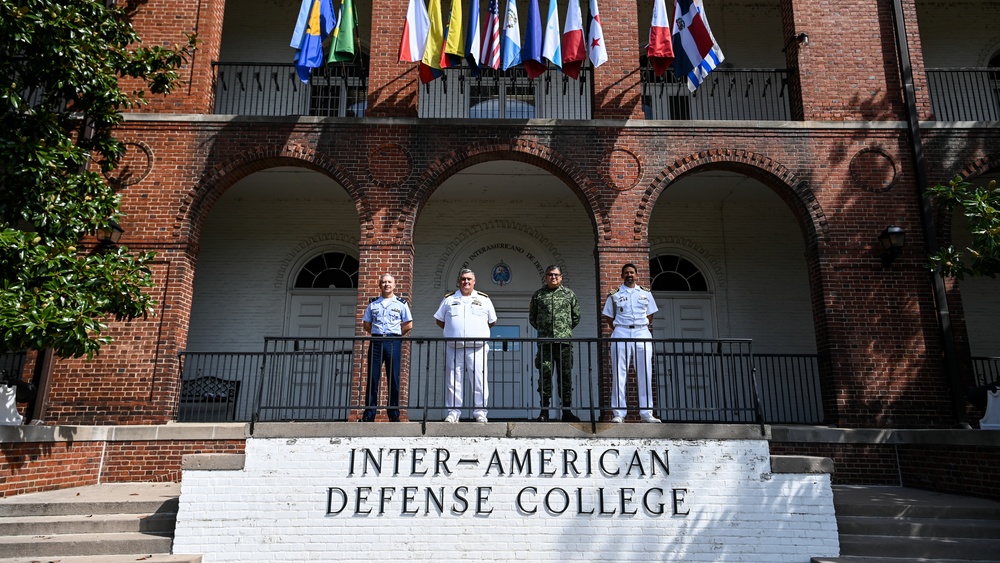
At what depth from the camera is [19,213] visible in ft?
24.2

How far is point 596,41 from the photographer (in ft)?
33.3

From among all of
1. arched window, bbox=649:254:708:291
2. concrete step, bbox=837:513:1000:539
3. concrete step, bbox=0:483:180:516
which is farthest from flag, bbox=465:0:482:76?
concrete step, bbox=837:513:1000:539

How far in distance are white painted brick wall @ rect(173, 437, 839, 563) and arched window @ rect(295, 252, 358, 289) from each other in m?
6.17

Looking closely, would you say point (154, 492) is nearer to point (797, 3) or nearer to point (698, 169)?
point (698, 169)

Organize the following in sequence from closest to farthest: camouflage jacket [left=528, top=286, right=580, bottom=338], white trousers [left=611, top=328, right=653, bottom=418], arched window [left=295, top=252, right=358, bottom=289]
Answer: white trousers [left=611, top=328, right=653, bottom=418]
camouflage jacket [left=528, top=286, right=580, bottom=338]
arched window [left=295, top=252, right=358, bottom=289]

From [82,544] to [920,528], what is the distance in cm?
771

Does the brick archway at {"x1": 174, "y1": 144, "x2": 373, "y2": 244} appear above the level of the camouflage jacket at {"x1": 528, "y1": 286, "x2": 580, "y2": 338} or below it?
above

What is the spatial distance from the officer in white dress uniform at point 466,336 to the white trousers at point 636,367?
141 centimetres

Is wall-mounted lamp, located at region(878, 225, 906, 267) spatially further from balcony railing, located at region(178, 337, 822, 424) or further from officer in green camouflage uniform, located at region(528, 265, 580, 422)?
officer in green camouflage uniform, located at region(528, 265, 580, 422)

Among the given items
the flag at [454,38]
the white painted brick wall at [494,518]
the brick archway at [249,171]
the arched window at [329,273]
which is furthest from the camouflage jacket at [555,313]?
the arched window at [329,273]

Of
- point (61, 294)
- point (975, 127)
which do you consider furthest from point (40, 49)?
point (975, 127)

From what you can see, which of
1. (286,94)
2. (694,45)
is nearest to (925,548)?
(694,45)

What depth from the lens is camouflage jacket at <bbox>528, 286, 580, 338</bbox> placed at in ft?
25.8

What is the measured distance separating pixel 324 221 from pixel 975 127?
10.5m
